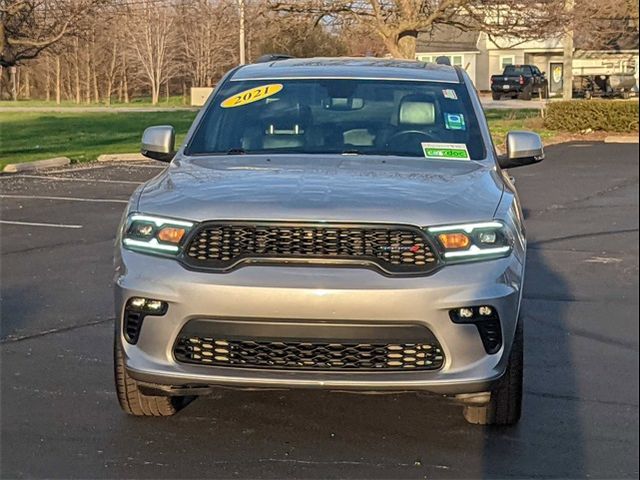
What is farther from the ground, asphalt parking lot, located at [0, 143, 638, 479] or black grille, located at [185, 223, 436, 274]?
black grille, located at [185, 223, 436, 274]

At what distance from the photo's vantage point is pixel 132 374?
4.49 meters

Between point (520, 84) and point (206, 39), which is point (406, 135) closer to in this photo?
point (206, 39)

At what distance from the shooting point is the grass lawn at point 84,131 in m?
23.4

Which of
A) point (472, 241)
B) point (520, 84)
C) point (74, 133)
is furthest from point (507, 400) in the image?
point (520, 84)

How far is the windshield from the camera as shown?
574 centimetres

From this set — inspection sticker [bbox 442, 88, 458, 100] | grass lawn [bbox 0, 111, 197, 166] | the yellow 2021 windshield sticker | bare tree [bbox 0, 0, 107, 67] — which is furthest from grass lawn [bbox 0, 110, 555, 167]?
inspection sticker [bbox 442, 88, 458, 100]

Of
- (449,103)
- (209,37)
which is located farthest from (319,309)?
(209,37)

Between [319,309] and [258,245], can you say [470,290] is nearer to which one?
[319,309]

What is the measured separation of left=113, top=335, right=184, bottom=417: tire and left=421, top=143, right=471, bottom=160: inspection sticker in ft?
6.24

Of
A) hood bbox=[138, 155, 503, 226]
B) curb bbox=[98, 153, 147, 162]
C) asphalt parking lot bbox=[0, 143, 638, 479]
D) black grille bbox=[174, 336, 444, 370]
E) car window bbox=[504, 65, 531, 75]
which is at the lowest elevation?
curb bbox=[98, 153, 147, 162]

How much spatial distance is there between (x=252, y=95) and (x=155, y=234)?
1.86 meters

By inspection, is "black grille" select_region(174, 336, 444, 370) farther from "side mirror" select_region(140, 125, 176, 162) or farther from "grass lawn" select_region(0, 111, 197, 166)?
"grass lawn" select_region(0, 111, 197, 166)

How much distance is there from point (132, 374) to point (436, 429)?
1506 millimetres

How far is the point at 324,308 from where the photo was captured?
4.18m
